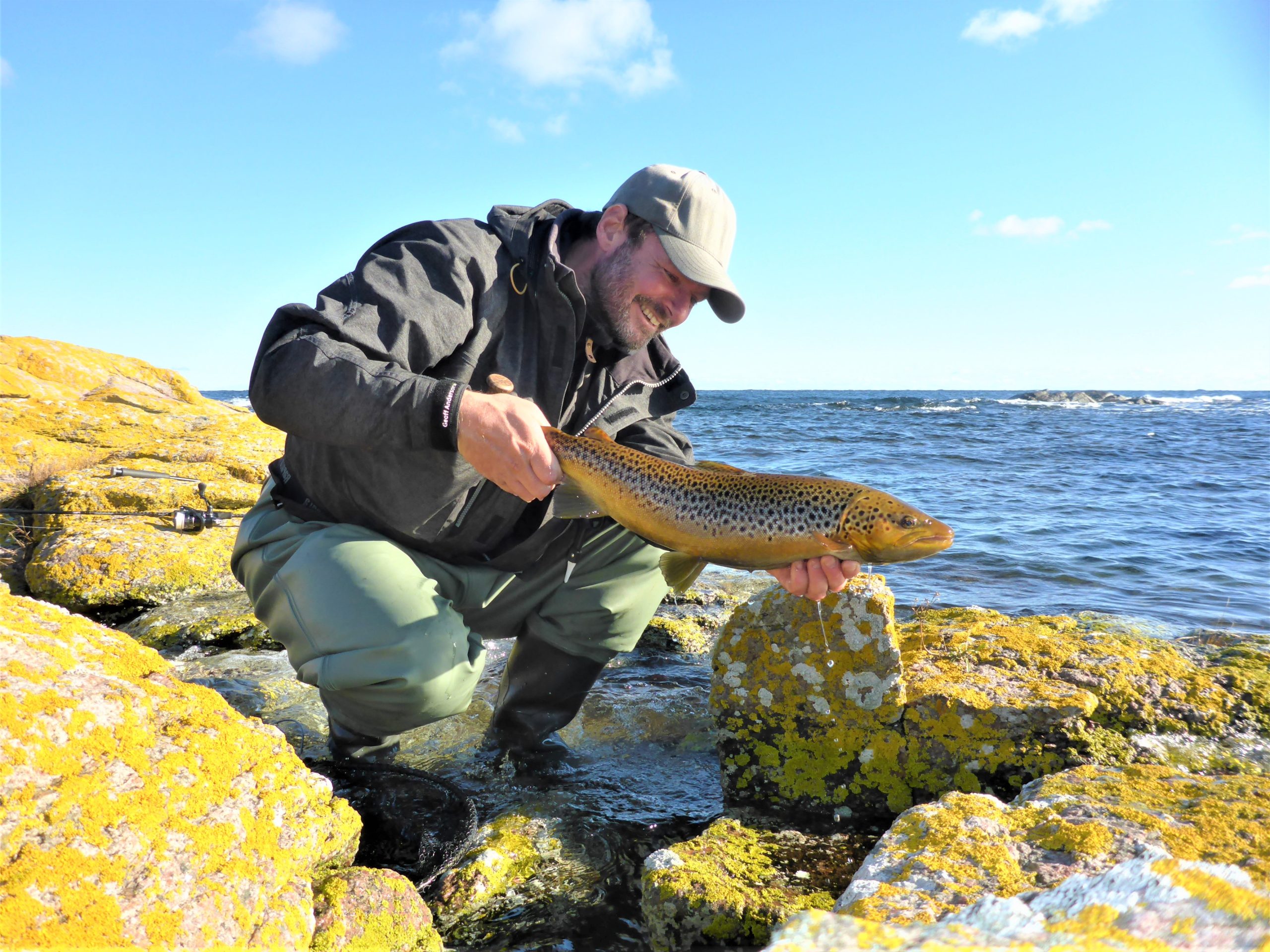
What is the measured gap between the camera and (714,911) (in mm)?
2568

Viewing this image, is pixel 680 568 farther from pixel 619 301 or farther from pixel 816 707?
pixel 619 301

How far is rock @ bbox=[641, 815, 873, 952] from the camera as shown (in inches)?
101

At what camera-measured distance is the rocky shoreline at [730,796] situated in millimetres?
1828

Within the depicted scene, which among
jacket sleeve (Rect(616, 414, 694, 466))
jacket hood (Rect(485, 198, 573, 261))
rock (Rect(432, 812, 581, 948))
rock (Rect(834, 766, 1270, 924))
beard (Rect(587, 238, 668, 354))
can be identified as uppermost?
jacket hood (Rect(485, 198, 573, 261))

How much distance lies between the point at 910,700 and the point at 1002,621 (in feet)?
5.51

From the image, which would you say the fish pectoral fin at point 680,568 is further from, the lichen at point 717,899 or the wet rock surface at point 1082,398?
the wet rock surface at point 1082,398

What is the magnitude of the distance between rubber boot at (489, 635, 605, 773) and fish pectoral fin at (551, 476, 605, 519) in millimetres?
1030

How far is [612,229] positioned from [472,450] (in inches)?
61.9

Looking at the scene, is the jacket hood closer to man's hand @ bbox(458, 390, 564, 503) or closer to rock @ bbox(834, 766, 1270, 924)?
man's hand @ bbox(458, 390, 564, 503)

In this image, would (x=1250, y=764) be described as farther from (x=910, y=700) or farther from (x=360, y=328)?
(x=360, y=328)

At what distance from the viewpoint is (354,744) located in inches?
151

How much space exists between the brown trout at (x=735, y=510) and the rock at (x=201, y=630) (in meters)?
3.06

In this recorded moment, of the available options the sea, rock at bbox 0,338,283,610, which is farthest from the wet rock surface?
rock at bbox 0,338,283,610

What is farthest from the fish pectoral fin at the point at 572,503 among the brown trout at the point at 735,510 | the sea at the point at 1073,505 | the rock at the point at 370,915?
the sea at the point at 1073,505
